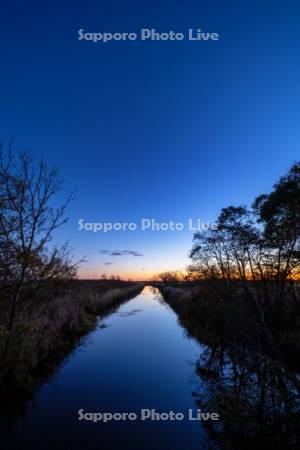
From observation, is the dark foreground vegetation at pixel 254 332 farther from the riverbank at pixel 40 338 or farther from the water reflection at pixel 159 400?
the riverbank at pixel 40 338

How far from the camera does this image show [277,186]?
13.6 m

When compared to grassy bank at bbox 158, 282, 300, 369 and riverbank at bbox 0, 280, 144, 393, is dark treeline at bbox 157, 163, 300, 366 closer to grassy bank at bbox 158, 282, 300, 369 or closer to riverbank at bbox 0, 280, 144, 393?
grassy bank at bbox 158, 282, 300, 369

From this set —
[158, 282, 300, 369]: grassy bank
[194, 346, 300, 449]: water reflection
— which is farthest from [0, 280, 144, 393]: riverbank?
[158, 282, 300, 369]: grassy bank

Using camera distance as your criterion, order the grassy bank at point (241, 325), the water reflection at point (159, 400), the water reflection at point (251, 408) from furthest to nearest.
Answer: the grassy bank at point (241, 325) → the water reflection at point (159, 400) → the water reflection at point (251, 408)

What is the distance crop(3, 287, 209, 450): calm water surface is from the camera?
22.5 feet

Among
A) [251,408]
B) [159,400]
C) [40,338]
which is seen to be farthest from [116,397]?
[40,338]

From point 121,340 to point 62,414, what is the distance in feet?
29.3

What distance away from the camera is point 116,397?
9.31m

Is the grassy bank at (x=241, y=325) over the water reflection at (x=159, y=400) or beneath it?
over

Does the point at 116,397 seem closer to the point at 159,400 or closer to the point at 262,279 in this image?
the point at 159,400

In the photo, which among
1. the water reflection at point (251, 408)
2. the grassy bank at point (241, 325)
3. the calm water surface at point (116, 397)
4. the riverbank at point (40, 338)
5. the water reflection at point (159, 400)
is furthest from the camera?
the grassy bank at point (241, 325)

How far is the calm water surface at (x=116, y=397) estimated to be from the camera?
6844 millimetres

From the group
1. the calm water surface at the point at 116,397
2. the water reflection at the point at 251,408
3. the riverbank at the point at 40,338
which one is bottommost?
the calm water surface at the point at 116,397

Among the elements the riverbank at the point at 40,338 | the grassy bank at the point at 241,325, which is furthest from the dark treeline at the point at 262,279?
the riverbank at the point at 40,338
